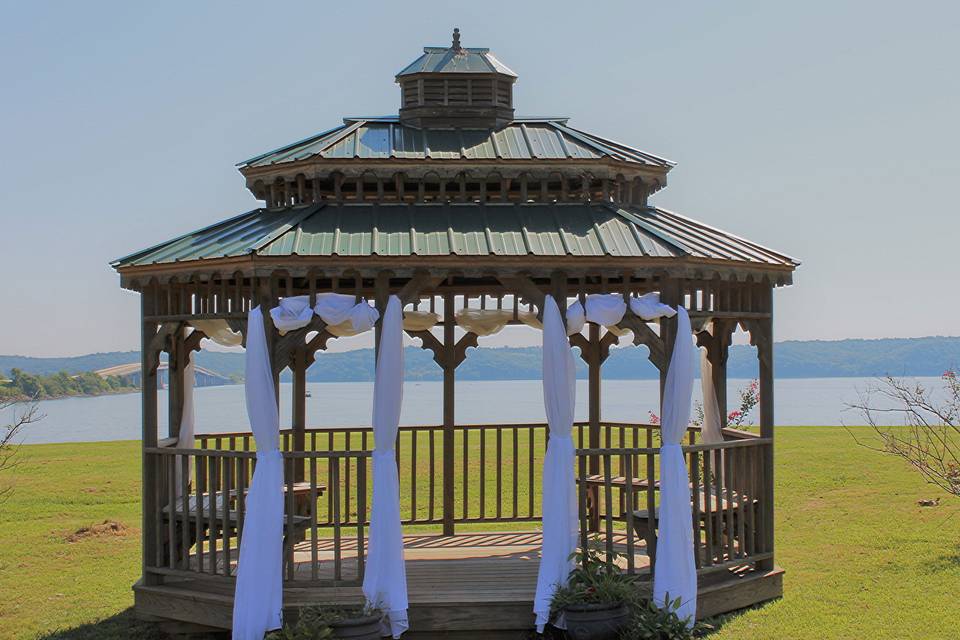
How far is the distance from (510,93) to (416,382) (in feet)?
466

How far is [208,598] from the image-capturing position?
339 inches

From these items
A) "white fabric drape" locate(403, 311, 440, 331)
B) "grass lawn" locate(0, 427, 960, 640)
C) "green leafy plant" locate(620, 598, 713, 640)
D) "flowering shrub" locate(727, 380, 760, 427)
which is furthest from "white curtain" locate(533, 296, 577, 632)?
"flowering shrub" locate(727, 380, 760, 427)

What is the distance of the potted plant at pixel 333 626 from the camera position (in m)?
7.42

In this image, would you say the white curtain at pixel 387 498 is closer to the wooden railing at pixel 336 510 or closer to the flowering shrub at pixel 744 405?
the wooden railing at pixel 336 510

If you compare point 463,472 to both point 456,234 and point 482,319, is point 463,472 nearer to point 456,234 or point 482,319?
point 482,319

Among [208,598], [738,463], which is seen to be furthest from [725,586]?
[208,598]

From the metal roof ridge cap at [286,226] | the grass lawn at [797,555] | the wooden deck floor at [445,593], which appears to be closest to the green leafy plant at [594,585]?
the wooden deck floor at [445,593]

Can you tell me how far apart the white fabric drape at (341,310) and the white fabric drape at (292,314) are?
0.32ft

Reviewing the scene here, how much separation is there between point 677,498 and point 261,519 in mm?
3365

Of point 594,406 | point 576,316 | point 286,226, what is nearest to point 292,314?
point 286,226

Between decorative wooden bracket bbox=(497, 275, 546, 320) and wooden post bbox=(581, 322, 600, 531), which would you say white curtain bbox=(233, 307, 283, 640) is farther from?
wooden post bbox=(581, 322, 600, 531)

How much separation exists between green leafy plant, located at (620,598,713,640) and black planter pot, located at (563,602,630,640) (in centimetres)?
9

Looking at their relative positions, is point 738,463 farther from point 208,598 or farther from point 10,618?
point 10,618

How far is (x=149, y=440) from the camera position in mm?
9078
